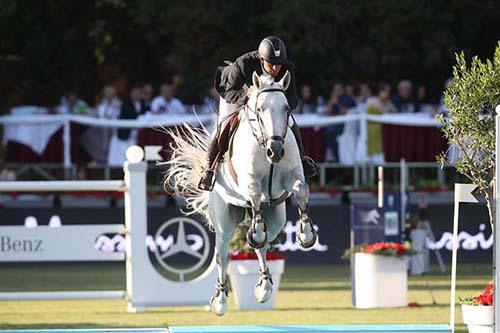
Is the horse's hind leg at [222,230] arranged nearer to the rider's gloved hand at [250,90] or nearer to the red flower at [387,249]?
the rider's gloved hand at [250,90]

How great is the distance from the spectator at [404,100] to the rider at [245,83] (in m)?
10.0

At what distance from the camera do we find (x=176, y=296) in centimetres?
1423

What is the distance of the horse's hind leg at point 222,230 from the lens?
10547 mm

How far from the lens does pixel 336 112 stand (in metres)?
20.2

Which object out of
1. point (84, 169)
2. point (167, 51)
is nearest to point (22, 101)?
point (167, 51)

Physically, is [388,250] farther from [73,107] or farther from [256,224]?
[73,107]

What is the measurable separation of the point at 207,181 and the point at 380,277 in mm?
4355

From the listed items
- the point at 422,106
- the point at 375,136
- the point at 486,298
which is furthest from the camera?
the point at 422,106

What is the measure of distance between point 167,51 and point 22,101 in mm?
2894

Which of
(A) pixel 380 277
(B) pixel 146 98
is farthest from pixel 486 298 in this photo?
(B) pixel 146 98

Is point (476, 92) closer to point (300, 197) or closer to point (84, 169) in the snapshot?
point (300, 197)

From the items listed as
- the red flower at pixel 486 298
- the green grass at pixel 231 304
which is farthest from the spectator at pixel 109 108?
the red flower at pixel 486 298

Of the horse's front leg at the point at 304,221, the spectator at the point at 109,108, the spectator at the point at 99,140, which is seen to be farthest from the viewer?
the spectator at the point at 109,108

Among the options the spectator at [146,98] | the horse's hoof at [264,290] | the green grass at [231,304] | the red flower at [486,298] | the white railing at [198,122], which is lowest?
the green grass at [231,304]
